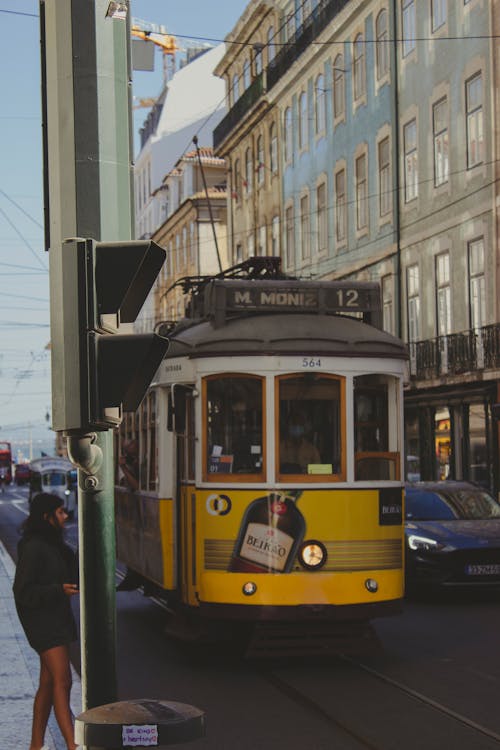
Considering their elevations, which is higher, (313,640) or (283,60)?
(283,60)

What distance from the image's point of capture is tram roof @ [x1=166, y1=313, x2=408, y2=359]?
12.1 metres

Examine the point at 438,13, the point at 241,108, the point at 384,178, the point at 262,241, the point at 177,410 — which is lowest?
the point at 177,410

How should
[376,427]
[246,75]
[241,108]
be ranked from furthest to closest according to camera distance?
[246,75] → [241,108] → [376,427]

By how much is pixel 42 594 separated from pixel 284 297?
5007 mm

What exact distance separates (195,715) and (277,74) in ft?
144

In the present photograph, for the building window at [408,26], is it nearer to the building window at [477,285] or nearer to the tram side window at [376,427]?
the building window at [477,285]

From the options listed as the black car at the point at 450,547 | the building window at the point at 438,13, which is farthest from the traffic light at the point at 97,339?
the building window at the point at 438,13

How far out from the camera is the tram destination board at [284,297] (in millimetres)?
12500

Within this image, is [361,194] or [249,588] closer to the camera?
[249,588]

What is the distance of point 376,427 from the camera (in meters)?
12.3

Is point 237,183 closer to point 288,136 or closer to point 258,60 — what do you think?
point 258,60

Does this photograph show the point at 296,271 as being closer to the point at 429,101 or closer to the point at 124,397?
the point at 429,101

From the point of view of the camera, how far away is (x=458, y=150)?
32406 millimetres

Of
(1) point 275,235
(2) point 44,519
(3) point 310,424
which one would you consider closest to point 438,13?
(1) point 275,235
